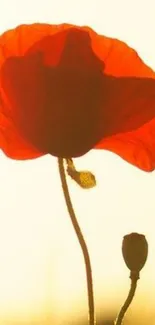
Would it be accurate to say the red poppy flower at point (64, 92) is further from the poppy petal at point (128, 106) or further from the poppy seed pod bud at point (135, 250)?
the poppy seed pod bud at point (135, 250)

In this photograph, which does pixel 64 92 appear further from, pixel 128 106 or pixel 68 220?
pixel 68 220

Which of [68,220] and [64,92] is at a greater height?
[64,92]

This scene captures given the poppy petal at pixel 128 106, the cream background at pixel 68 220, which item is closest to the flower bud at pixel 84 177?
the poppy petal at pixel 128 106

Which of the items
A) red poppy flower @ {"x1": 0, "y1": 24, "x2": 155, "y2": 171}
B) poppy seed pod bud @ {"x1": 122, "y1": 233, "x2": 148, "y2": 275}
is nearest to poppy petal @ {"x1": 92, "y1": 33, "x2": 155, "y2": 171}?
red poppy flower @ {"x1": 0, "y1": 24, "x2": 155, "y2": 171}

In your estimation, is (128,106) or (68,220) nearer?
(128,106)

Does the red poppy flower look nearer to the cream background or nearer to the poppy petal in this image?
the poppy petal

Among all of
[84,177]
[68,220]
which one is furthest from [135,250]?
[68,220]
